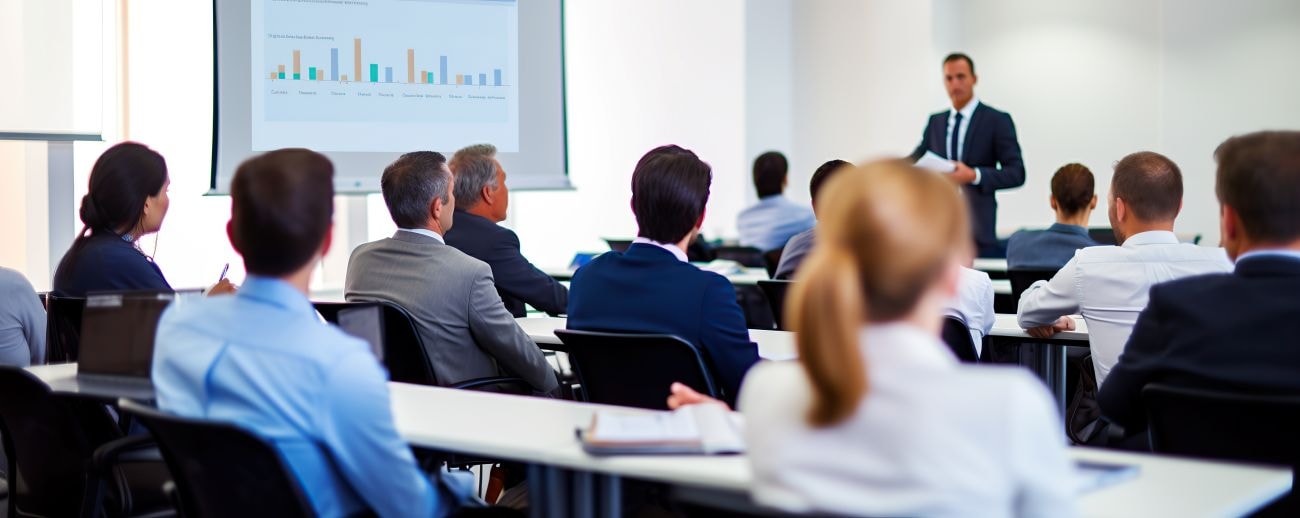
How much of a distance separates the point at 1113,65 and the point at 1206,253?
A: 211 inches

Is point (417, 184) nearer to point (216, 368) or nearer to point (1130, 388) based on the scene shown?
point (216, 368)

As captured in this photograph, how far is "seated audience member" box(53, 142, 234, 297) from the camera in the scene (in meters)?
3.21

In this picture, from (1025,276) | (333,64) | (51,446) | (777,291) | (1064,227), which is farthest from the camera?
(333,64)

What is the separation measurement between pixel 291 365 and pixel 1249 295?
1515mm

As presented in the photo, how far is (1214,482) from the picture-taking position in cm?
166

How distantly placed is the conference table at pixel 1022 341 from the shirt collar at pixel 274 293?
1414mm

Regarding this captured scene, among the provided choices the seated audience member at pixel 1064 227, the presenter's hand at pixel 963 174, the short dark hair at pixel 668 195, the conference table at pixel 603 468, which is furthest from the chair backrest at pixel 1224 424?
the presenter's hand at pixel 963 174

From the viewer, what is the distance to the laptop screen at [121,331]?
2.44 meters

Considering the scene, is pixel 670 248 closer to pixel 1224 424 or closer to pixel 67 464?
pixel 1224 424

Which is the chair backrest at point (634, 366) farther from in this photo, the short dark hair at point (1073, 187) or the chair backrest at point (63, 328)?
the short dark hair at point (1073, 187)

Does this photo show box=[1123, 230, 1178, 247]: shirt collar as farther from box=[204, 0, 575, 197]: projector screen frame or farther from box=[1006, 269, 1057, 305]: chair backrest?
box=[204, 0, 575, 197]: projector screen frame

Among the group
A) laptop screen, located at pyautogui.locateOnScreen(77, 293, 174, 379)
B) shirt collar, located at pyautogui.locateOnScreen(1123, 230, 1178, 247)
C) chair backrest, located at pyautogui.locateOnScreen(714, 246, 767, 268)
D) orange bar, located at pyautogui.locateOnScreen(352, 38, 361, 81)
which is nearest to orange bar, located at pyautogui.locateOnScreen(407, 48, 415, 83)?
orange bar, located at pyautogui.locateOnScreen(352, 38, 361, 81)

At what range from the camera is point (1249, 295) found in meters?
1.96

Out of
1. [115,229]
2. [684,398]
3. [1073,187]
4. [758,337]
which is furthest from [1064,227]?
[115,229]
